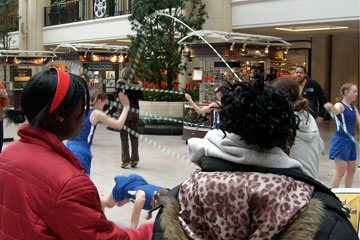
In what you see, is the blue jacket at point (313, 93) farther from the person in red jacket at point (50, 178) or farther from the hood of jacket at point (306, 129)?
the person in red jacket at point (50, 178)

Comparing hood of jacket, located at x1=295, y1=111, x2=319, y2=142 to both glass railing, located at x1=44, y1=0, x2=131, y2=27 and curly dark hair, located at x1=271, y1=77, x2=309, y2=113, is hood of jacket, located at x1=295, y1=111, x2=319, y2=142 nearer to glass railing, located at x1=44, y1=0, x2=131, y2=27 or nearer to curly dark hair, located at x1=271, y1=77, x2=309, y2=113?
curly dark hair, located at x1=271, y1=77, x2=309, y2=113

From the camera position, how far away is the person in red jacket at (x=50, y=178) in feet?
5.36

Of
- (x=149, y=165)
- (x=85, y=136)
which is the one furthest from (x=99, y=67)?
(x=85, y=136)

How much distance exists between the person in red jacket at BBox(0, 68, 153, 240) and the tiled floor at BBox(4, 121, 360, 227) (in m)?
4.02

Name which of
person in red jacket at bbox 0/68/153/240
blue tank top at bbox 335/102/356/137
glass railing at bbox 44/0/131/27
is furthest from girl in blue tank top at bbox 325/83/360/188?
glass railing at bbox 44/0/131/27

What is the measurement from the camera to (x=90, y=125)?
5562mm

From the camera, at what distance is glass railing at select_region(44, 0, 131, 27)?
23359 millimetres

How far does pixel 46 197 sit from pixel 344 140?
5.69 m

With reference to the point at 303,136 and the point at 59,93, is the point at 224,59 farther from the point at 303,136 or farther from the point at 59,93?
the point at 59,93

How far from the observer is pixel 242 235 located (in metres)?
1.75

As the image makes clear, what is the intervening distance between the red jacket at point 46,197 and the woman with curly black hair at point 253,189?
0.97 ft

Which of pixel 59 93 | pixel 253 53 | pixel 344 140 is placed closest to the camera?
pixel 59 93

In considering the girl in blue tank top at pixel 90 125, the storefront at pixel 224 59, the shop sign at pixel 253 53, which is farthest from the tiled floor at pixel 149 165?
the shop sign at pixel 253 53

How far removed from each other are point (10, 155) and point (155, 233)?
62cm
